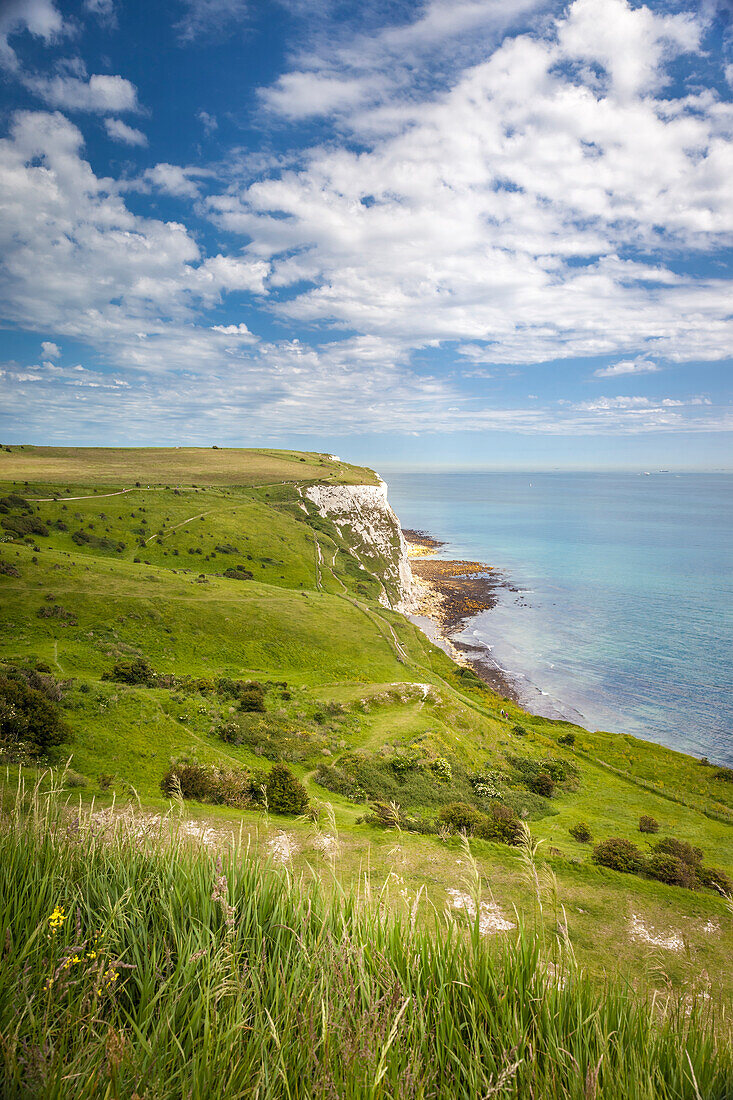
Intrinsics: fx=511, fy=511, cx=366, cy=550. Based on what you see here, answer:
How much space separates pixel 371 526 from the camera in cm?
11569

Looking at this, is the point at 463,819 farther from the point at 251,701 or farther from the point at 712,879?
the point at 251,701

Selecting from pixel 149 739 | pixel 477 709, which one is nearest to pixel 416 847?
pixel 149 739

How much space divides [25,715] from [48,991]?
20323mm

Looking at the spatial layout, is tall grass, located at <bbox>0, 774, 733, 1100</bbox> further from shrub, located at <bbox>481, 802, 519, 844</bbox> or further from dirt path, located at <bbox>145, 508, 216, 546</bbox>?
dirt path, located at <bbox>145, 508, 216, 546</bbox>

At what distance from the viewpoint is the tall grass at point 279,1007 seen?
120 inches

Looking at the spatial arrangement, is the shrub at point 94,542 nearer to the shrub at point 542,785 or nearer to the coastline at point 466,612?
the coastline at point 466,612

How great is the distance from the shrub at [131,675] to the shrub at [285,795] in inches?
601

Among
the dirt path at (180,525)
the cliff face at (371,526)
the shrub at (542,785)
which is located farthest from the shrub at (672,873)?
the cliff face at (371,526)

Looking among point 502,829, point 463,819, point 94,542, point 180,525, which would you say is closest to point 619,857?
point 502,829

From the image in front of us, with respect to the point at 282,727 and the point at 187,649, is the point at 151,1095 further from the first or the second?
the point at 187,649

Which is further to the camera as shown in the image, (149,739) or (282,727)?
(282,727)

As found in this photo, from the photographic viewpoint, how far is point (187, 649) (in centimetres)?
4634

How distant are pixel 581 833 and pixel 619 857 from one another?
5260mm

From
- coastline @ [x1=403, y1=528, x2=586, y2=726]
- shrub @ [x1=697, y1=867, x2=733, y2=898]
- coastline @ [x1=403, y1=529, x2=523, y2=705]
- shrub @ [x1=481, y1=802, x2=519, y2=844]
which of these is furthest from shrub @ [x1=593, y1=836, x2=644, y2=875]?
coastline @ [x1=403, y1=529, x2=523, y2=705]
